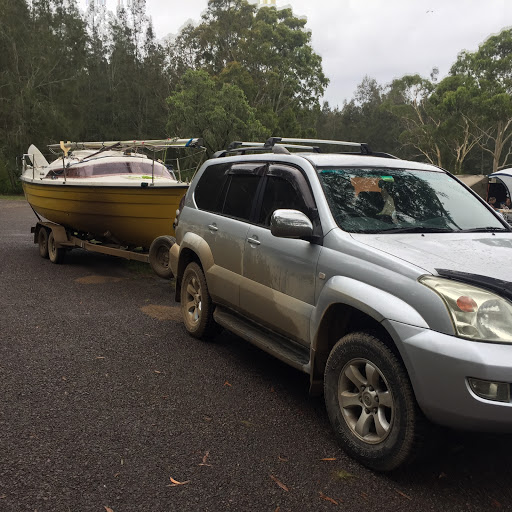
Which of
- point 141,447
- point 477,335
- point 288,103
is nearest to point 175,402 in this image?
point 141,447

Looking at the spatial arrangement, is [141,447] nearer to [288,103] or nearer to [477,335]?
[477,335]

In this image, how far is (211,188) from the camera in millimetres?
5738

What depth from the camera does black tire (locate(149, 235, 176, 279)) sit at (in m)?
8.59

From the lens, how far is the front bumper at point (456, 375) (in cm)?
274

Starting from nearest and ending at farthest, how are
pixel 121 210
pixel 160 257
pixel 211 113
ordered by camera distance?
pixel 160 257
pixel 121 210
pixel 211 113

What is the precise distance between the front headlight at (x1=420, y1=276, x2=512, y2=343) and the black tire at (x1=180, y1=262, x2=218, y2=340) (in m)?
3.06

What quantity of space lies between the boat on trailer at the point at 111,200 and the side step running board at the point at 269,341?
361 cm

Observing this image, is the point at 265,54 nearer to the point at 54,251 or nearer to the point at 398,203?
the point at 54,251

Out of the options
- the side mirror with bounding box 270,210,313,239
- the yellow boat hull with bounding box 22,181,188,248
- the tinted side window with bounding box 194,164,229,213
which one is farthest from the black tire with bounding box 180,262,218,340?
the yellow boat hull with bounding box 22,181,188,248

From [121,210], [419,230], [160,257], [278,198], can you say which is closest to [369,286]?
[419,230]

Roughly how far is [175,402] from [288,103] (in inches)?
1959

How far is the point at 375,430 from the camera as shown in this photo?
3.36 m

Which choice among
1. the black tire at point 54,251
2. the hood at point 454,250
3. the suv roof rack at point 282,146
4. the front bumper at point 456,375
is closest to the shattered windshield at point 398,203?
the hood at point 454,250

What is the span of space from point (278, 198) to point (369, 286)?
151 centimetres
